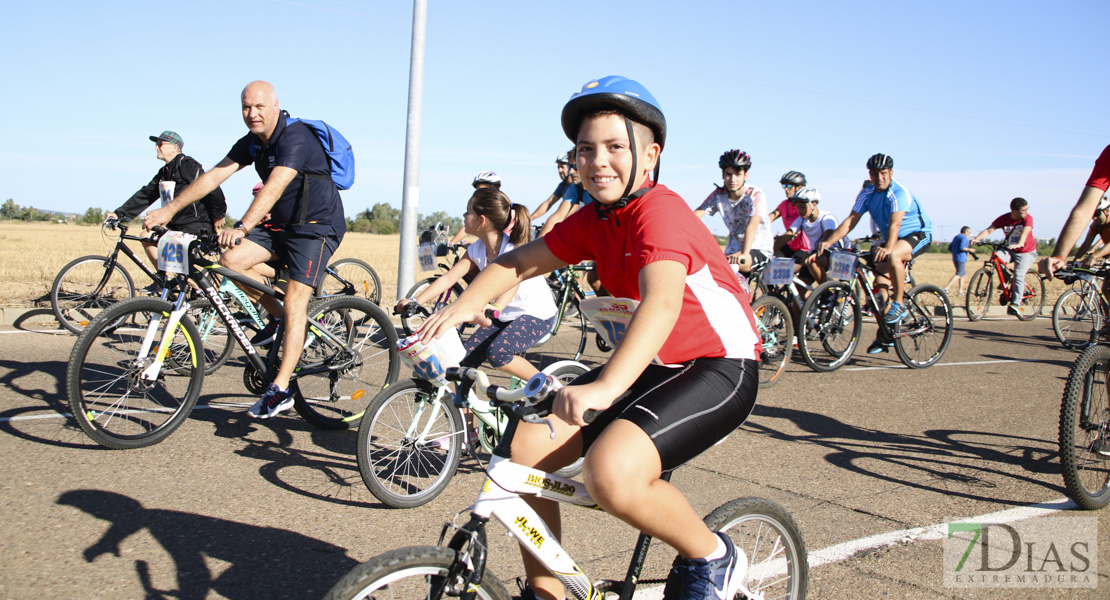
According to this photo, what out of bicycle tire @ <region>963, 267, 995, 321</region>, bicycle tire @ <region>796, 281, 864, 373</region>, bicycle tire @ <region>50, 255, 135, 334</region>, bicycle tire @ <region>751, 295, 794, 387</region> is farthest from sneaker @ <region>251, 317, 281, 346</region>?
bicycle tire @ <region>963, 267, 995, 321</region>

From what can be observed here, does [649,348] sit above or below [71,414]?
above

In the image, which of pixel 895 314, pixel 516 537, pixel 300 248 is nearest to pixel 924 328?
pixel 895 314

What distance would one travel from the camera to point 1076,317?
39.7 ft

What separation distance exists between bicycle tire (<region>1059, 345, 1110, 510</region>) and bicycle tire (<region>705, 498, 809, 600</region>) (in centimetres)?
240

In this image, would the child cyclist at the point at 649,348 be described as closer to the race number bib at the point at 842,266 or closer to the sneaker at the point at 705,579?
the sneaker at the point at 705,579

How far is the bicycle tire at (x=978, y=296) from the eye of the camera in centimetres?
1502

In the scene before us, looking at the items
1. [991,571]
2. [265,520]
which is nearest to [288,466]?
[265,520]

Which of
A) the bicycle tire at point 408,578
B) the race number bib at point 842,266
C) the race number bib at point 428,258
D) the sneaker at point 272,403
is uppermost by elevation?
the race number bib at point 842,266

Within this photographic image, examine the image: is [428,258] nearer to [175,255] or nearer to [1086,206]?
[175,255]

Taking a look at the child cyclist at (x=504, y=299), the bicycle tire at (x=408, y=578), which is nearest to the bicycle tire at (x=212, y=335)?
the child cyclist at (x=504, y=299)

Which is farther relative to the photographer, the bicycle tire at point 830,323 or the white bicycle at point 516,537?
the bicycle tire at point 830,323

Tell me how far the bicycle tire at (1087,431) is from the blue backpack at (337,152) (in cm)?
461

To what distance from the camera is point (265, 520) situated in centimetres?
393

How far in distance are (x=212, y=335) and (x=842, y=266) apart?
6.24 metres
